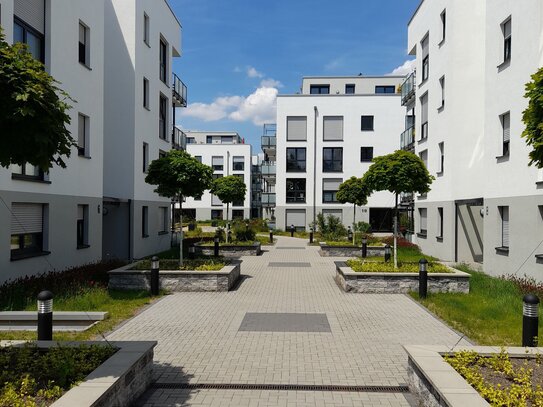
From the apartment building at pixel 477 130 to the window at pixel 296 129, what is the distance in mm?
12093

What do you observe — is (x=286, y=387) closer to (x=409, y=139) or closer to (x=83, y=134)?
(x=83, y=134)

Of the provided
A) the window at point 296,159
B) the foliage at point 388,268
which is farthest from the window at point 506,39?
the window at point 296,159

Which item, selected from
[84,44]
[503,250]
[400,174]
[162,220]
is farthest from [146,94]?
[503,250]

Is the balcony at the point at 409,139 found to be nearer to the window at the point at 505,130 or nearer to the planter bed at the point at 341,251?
the planter bed at the point at 341,251

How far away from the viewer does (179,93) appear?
27219 mm

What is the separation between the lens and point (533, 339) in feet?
20.4

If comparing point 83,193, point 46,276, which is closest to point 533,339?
point 46,276

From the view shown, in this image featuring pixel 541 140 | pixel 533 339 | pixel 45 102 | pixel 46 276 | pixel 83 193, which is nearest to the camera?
pixel 45 102

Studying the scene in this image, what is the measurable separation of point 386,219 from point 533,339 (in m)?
32.7

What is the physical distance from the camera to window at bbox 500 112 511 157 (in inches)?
564

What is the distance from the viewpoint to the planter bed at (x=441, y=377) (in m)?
3.98

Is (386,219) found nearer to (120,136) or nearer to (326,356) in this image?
(120,136)

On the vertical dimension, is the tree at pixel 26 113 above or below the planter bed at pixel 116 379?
above

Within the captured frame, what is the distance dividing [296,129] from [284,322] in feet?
102
